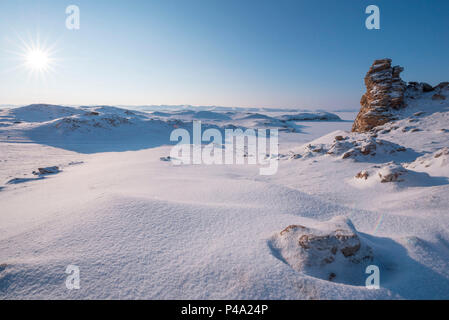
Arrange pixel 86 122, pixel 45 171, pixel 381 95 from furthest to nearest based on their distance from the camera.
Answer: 1. pixel 86 122
2. pixel 381 95
3. pixel 45 171

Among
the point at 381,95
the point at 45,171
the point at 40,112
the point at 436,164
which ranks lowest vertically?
the point at 45,171

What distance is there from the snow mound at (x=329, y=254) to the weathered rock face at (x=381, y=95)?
37.0 feet

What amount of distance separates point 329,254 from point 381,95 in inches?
512

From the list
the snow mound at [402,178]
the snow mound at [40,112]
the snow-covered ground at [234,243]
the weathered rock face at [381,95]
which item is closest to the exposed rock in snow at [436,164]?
the snow-covered ground at [234,243]

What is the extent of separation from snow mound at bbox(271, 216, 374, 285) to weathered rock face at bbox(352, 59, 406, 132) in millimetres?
11292

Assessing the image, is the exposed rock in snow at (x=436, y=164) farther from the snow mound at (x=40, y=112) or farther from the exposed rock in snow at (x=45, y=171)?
the snow mound at (x=40, y=112)

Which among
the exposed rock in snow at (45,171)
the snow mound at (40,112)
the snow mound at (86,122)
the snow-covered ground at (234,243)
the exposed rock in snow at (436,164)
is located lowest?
the exposed rock in snow at (45,171)

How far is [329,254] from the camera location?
127 cm

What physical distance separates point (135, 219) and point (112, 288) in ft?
2.40

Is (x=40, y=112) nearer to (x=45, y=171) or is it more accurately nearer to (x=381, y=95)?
(x=45, y=171)

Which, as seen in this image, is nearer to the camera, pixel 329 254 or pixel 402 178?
pixel 329 254

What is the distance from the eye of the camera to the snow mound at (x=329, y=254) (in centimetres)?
121

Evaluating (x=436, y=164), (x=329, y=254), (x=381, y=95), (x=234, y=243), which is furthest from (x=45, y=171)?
(x=381, y=95)

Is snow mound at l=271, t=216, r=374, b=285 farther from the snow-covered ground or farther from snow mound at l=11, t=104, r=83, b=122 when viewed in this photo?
snow mound at l=11, t=104, r=83, b=122
